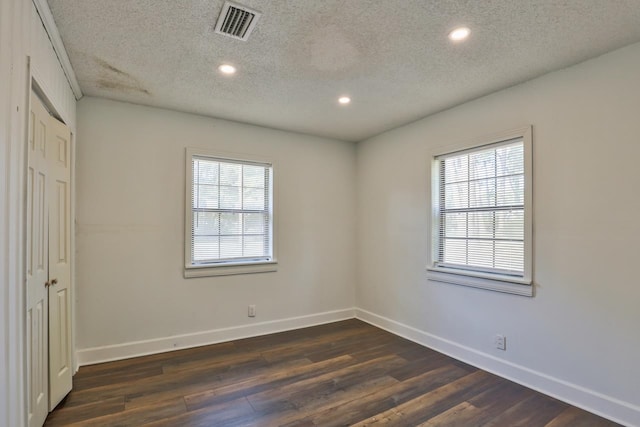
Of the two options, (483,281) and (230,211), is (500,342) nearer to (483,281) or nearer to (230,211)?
(483,281)

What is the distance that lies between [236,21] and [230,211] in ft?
7.61

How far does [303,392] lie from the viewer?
106 inches

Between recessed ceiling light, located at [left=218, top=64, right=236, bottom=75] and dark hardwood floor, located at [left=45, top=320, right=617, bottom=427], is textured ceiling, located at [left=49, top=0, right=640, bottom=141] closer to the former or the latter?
recessed ceiling light, located at [left=218, top=64, right=236, bottom=75]

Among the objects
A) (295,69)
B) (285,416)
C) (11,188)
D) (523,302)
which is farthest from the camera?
(523,302)

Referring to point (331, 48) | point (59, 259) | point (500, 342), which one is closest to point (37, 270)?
point (59, 259)

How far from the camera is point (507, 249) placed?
3.07 m

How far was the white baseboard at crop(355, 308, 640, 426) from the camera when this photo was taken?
2.30 m

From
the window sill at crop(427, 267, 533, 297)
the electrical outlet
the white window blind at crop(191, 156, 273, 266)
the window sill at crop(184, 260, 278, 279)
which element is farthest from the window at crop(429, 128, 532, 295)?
the white window blind at crop(191, 156, 273, 266)

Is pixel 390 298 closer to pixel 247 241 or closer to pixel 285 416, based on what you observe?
pixel 247 241

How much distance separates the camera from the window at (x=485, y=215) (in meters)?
2.94

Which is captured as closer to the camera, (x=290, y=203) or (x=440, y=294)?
(x=440, y=294)

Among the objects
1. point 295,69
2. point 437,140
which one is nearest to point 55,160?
point 295,69

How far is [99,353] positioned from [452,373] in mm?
3364

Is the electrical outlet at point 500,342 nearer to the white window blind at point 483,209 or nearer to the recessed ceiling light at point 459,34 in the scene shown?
the white window blind at point 483,209
